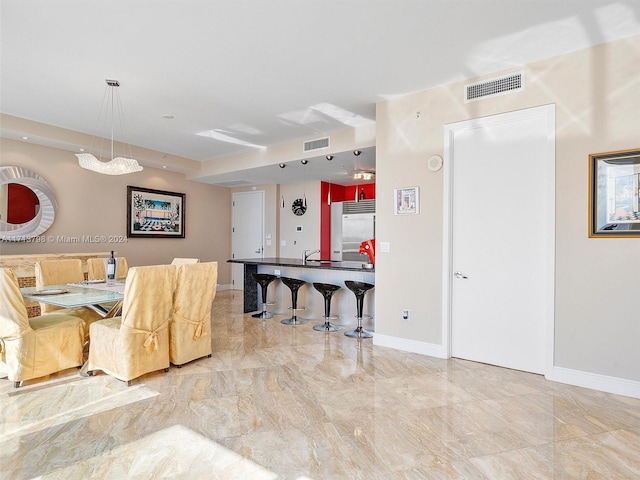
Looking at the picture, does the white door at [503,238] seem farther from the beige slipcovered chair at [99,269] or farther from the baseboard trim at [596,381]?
the beige slipcovered chair at [99,269]

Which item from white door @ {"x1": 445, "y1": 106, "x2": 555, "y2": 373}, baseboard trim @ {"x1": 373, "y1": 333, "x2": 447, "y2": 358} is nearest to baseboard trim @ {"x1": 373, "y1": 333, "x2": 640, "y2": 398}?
white door @ {"x1": 445, "y1": 106, "x2": 555, "y2": 373}

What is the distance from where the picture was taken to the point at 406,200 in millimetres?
3887

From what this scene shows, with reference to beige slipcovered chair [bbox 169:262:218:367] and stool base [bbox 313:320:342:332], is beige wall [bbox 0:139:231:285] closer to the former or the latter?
beige slipcovered chair [bbox 169:262:218:367]

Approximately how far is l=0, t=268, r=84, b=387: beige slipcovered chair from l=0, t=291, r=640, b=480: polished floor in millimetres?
124

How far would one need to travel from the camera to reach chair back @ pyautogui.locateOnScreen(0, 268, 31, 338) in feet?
9.19

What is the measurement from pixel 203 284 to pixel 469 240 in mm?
2633

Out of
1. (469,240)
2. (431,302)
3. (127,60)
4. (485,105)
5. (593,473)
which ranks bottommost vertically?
(593,473)

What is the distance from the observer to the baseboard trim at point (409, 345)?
3.68m

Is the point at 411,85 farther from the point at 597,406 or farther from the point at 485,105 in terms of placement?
the point at 597,406

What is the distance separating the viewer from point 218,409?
250 centimetres

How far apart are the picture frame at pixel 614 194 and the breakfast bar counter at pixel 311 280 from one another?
7.20ft

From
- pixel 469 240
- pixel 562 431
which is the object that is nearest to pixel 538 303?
pixel 469 240

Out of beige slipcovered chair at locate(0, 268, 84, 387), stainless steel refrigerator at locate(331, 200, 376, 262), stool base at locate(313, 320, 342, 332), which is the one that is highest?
stainless steel refrigerator at locate(331, 200, 376, 262)

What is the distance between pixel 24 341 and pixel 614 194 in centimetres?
480
